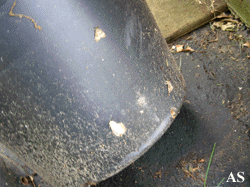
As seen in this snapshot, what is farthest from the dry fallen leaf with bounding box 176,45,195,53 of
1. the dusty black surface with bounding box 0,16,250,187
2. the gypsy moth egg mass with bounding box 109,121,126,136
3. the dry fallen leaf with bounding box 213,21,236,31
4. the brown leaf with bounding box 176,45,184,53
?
the gypsy moth egg mass with bounding box 109,121,126,136

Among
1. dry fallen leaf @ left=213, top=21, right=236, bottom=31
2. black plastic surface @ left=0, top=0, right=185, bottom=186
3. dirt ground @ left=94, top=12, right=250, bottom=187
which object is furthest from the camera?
dry fallen leaf @ left=213, top=21, right=236, bottom=31

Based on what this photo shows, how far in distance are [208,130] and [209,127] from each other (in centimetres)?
2

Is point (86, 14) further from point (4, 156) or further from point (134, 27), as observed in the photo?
point (4, 156)

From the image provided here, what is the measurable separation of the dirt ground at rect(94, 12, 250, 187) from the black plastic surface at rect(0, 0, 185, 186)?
0.56 metres

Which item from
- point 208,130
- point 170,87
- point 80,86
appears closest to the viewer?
point 80,86

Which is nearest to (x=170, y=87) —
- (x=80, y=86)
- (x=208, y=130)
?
(x=80, y=86)

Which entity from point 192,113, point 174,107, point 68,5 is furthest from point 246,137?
point 68,5

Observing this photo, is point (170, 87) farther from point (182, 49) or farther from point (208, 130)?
point (182, 49)

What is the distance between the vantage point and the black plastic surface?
895mm

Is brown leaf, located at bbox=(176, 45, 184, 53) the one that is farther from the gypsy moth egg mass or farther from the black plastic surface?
the gypsy moth egg mass

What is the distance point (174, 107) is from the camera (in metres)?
1.18

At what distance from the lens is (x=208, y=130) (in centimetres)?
158

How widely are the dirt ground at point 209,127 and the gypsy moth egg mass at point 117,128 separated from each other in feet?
2.32

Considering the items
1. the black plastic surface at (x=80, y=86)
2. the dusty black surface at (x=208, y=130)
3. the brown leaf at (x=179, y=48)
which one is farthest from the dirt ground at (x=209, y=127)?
the black plastic surface at (x=80, y=86)
